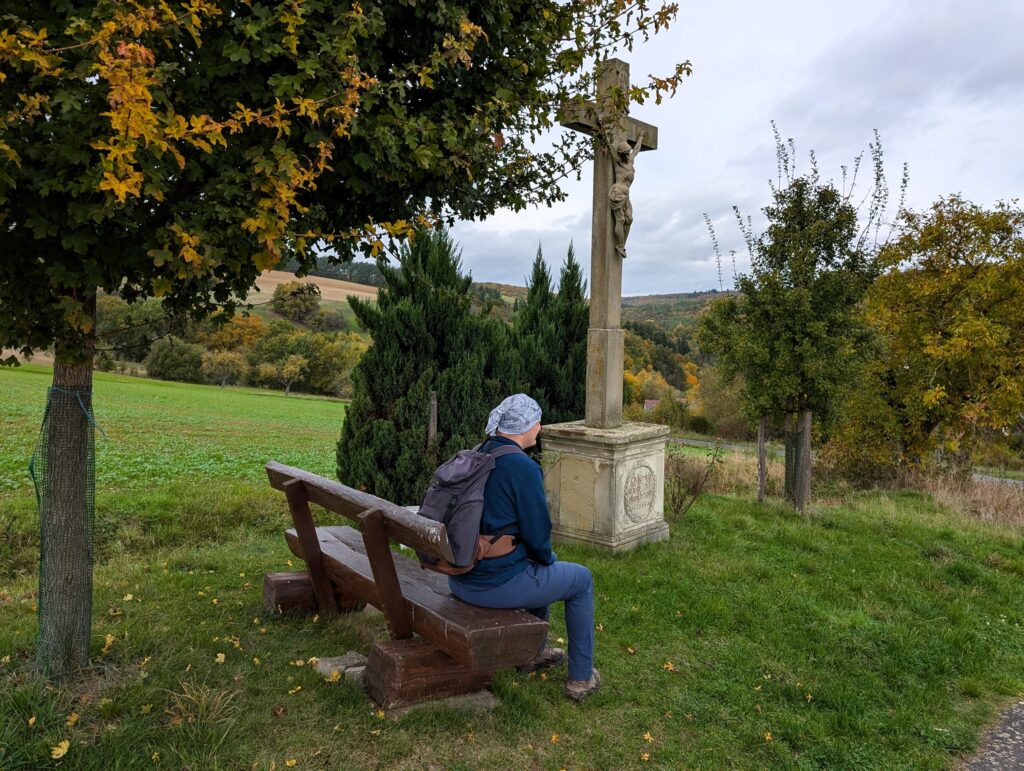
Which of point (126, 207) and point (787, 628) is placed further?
point (787, 628)

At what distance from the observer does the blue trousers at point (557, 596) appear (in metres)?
3.22

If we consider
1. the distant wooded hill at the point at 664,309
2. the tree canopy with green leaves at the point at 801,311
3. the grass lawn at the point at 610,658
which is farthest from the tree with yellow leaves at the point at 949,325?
the distant wooded hill at the point at 664,309

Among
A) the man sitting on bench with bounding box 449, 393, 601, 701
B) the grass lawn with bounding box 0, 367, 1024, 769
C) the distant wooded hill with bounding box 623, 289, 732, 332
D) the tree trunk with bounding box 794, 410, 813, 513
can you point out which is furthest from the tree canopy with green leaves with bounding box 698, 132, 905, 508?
the distant wooded hill with bounding box 623, 289, 732, 332

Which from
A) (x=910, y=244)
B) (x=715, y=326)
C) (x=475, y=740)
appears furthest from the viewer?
(x=910, y=244)

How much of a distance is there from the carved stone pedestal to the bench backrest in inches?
104

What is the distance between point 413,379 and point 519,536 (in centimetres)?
398

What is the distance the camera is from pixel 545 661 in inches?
151

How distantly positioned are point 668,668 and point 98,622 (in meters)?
3.32

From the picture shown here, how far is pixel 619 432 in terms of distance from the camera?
19.4 feet

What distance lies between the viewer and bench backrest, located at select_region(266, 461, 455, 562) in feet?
9.63

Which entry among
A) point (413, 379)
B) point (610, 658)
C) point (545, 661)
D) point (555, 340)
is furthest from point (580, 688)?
point (555, 340)

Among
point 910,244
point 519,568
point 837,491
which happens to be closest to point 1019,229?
point 910,244

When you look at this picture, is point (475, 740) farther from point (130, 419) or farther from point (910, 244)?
point (130, 419)

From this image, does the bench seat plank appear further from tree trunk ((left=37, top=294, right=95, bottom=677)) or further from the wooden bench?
tree trunk ((left=37, top=294, right=95, bottom=677))
